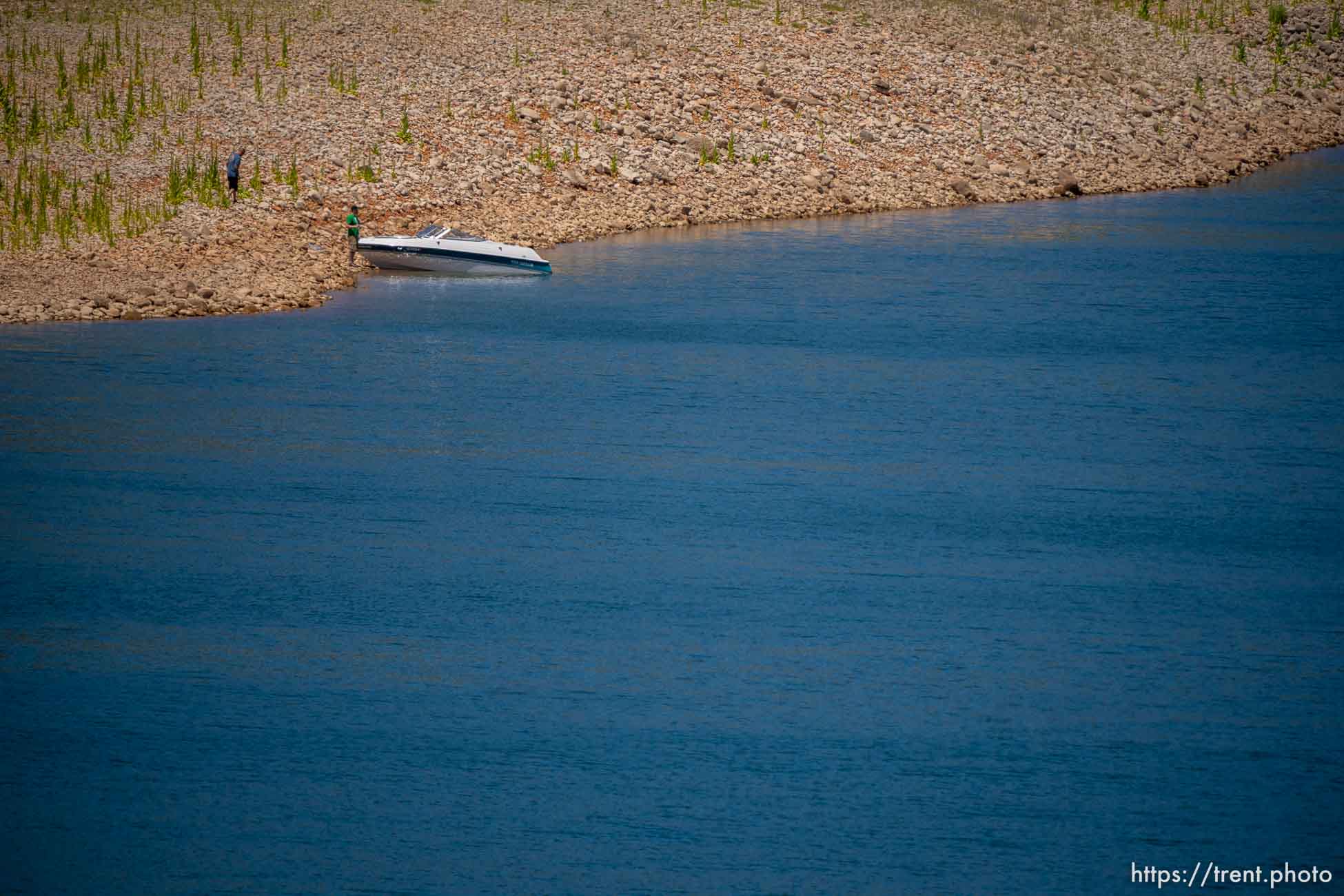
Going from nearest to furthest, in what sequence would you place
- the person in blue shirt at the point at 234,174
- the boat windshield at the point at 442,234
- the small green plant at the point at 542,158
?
the boat windshield at the point at 442,234 < the person in blue shirt at the point at 234,174 < the small green plant at the point at 542,158

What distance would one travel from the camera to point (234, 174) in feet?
161

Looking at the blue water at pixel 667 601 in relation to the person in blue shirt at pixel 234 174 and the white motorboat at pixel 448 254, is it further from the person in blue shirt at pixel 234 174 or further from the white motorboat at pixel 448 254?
the person in blue shirt at pixel 234 174

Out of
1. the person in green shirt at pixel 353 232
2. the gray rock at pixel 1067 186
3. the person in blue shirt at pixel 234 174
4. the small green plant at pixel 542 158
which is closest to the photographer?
the person in green shirt at pixel 353 232

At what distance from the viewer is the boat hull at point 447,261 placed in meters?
47.2

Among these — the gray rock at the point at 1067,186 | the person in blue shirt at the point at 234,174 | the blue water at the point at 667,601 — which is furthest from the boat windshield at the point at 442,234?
the gray rock at the point at 1067,186

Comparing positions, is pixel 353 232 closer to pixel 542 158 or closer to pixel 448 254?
pixel 448 254

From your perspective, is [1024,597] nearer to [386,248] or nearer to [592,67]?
[386,248]

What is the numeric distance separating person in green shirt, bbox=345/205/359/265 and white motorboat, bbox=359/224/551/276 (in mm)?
251

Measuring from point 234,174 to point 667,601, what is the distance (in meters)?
30.0

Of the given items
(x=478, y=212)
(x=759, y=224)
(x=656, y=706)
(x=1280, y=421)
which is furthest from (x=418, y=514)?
(x=759, y=224)

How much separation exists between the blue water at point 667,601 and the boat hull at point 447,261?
204 inches

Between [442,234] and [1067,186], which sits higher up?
[1067,186]

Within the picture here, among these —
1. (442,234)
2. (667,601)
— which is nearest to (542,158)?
(442,234)

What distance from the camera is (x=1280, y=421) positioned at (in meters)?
33.5
